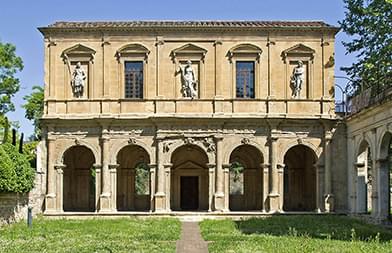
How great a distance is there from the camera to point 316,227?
29.4 m

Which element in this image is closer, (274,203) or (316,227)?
(316,227)

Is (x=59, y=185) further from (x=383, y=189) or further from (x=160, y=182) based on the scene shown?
(x=383, y=189)

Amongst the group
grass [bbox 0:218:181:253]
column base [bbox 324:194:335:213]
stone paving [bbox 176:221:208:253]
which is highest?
column base [bbox 324:194:335:213]

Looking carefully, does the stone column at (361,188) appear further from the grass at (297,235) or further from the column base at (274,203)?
the column base at (274,203)

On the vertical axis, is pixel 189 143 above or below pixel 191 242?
above

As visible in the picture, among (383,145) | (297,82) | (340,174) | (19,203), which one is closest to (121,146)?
(19,203)

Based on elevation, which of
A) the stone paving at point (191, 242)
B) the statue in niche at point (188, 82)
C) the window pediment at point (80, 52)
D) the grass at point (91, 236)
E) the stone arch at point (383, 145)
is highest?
the window pediment at point (80, 52)

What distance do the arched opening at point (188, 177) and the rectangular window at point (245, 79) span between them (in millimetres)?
4787

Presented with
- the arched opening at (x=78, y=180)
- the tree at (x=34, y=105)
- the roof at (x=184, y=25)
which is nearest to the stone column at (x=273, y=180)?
the roof at (x=184, y=25)

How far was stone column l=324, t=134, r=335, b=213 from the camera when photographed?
37.2m

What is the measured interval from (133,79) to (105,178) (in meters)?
5.38

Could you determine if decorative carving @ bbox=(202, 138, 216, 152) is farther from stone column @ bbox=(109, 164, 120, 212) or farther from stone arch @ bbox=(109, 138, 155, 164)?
stone column @ bbox=(109, 164, 120, 212)

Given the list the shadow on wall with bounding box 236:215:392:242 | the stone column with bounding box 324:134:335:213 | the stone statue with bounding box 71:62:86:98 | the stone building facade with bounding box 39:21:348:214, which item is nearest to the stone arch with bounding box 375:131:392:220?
the shadow on wall with bounding box 236:215:392:242

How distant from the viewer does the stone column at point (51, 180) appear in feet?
122
